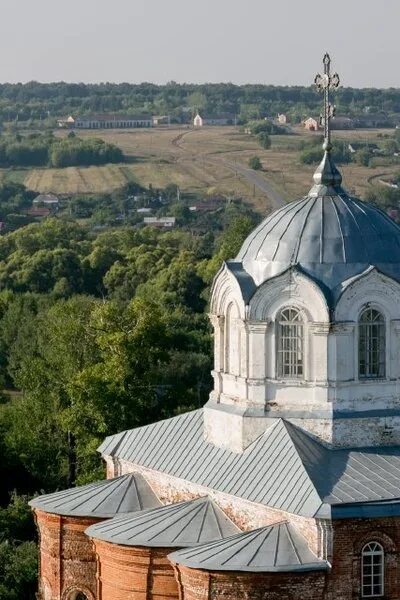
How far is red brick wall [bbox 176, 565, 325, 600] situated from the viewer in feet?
80.9

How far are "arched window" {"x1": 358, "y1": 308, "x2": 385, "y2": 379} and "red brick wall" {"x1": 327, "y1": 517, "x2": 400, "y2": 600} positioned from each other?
2673 mm

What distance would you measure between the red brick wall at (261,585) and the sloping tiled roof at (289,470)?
91 centimetres

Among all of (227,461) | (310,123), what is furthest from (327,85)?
(310,123)

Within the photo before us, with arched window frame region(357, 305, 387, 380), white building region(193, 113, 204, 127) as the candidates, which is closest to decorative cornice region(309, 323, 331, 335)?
arched window frame region(357, 305, 387, 380)

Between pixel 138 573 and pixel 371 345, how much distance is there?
15.5ft

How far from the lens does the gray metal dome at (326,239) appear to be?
27109 mm

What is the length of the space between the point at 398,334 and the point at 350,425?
1561 millimetres

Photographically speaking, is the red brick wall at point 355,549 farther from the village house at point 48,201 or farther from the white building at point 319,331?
the village house at point 48,201

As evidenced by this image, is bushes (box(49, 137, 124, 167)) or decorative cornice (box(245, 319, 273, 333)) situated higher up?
decorative cornice (box(245, 319, 273, 333))

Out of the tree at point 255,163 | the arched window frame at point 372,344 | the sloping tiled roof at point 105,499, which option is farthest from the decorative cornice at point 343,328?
the tree at point 255,163

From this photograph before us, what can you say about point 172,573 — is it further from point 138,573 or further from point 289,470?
point 289,470

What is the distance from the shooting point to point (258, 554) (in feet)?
81.7

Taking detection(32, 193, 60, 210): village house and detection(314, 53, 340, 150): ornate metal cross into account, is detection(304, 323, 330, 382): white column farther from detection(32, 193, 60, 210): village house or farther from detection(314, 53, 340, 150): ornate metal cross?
detection(32, 193, 60, 210): village house

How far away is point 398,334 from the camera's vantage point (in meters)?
27.2
